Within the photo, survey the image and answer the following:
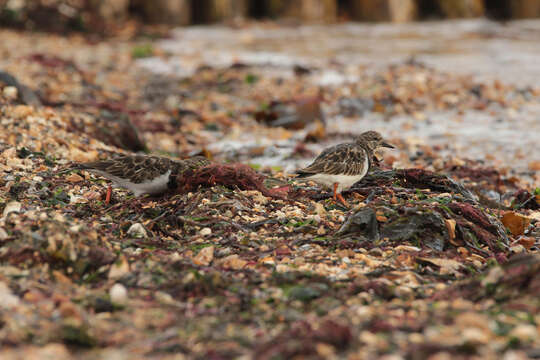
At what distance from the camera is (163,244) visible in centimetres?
452

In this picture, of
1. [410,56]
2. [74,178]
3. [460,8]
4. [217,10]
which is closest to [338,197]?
[74,178]

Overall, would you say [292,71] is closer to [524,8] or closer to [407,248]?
[407,248]

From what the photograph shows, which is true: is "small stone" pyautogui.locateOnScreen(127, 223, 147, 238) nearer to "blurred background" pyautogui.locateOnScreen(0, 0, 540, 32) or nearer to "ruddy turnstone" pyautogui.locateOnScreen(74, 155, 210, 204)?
"ruddy turnstone" pyautogui.locateOnScreen(74, 155, 210, 204)

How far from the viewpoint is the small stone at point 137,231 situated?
465 centimetres

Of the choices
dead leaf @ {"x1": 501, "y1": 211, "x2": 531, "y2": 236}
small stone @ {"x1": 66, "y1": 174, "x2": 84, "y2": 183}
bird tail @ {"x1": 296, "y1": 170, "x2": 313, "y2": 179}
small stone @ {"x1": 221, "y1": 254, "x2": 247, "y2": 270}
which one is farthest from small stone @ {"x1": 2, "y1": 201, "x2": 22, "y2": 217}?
dead leaf @ {"x1": 501, "y1": 211, "x2": 531, "y2": 236}

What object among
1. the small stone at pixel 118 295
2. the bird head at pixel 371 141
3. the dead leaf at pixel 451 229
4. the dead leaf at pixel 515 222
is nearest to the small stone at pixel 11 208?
the small stone at pixel 118 295

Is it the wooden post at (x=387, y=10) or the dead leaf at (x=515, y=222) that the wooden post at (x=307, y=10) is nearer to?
the wooden post at (x=387, y=10)

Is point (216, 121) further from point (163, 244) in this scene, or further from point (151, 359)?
point (151, 359)

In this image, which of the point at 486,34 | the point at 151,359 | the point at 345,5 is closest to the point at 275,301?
the point at 151,359

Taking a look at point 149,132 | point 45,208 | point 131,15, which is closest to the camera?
point 45,208

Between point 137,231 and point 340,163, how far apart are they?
1806 millimetres

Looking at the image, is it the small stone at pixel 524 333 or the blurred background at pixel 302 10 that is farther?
the blurred background at pixel 302 10

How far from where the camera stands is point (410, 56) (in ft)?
48.4

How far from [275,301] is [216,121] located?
6.66 meters
